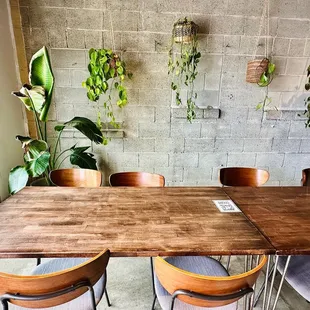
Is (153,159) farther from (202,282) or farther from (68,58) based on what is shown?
(202,282)

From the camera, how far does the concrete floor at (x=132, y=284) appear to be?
1.73m

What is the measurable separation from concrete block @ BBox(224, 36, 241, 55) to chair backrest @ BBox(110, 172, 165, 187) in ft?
5.71

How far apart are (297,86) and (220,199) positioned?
211cm

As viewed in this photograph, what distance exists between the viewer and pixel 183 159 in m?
3.00

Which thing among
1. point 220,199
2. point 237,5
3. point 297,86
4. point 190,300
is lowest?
point 190,300

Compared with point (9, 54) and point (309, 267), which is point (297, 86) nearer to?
point (309, 267)

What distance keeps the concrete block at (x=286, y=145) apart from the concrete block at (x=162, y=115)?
1411 millimetres

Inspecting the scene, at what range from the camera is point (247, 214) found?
1.43 metres

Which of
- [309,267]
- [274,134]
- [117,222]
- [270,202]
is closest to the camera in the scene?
[117,222]

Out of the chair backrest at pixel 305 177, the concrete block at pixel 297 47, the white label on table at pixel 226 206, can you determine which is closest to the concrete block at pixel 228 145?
the chair backrest at pixel 305 177

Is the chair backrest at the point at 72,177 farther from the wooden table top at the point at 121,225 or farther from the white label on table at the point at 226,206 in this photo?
the white label on table at the point at 226,206

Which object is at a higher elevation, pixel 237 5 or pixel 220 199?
pixel 237 5

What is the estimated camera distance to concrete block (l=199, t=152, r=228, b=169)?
301 centimetres

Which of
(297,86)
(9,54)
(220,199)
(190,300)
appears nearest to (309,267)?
(220,199)
